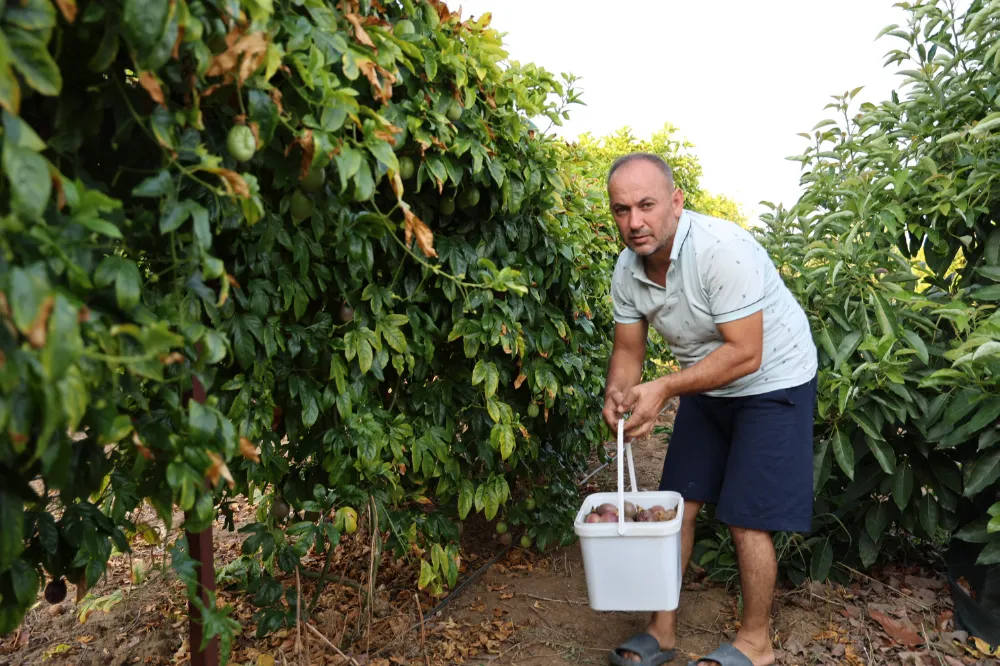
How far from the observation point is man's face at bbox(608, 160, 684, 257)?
7.57 feet

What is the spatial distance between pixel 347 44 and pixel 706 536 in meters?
2.60

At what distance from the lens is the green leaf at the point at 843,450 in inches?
105

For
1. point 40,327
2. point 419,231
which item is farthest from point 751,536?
point 40,327

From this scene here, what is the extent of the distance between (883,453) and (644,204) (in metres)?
1.27

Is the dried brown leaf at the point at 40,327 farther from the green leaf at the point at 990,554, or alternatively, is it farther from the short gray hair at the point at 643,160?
the green leaf at the point at 990,554

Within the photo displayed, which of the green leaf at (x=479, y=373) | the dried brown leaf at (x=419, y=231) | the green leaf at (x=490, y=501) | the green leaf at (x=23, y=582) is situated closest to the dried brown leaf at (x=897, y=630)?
the green leaf at (x=490, y=501)

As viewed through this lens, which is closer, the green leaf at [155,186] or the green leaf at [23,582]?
the green leaf at [155,186]

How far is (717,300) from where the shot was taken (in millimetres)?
2299

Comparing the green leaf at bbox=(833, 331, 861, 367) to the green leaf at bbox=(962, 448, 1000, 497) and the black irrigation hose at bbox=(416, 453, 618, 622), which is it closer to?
the green leaf at bbox=(962, 448, 1000, 497)

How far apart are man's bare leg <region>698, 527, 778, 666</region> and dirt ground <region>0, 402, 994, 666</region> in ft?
0.76

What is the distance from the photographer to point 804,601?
298 centimetres

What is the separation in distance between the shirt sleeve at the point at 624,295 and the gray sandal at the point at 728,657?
1085mm

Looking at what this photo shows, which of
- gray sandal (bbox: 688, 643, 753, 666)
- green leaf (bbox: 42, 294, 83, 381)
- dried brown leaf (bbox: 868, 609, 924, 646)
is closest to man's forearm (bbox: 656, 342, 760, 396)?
gray sandal (bbox: 688, 643, 753, 666)

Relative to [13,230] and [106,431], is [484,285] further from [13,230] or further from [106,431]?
[13,230]
